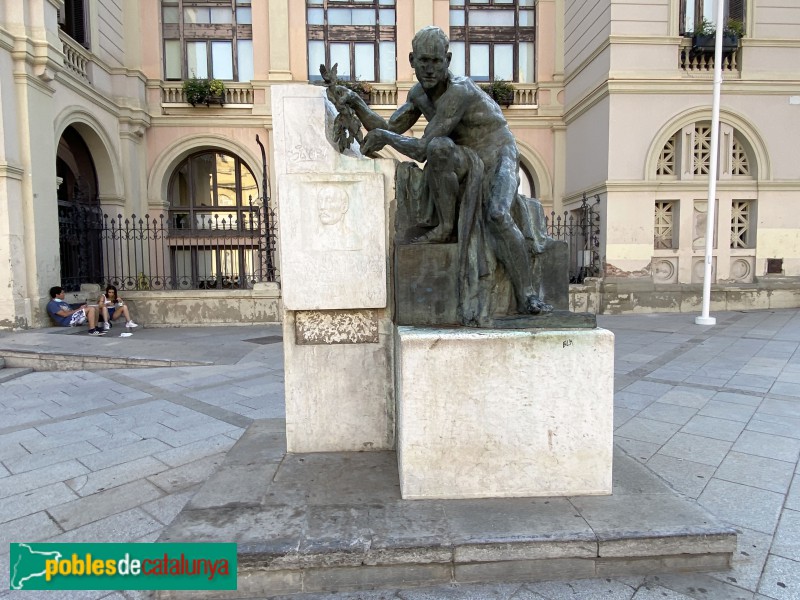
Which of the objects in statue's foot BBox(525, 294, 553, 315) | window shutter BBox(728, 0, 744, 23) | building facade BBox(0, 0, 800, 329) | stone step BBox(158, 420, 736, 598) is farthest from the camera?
window shutter BBox(728, 0, 744, 23)

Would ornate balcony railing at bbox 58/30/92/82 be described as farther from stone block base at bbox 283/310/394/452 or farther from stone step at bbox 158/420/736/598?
stone step at bbox 158/420/736/598

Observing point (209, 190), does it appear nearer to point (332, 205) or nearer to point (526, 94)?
point (526, 94)

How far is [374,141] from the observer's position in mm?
3127

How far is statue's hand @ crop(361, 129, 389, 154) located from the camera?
3.10 m

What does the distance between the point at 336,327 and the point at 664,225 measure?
12.3 meters

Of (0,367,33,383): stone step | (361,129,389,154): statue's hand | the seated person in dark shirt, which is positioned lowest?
(0,367,33,383): stone step

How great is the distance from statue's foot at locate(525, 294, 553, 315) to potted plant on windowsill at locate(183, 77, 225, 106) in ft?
50.6

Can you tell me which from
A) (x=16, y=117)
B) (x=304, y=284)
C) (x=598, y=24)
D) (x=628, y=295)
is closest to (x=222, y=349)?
(x=304, y=284)

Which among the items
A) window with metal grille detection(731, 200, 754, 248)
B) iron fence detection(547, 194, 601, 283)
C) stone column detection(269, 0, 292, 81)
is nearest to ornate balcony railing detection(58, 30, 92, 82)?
stone column detection(269, 0, 292, 81)

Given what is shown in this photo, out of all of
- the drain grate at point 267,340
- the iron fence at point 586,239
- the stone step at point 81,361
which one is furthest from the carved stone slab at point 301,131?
the iron fence at point 586,239

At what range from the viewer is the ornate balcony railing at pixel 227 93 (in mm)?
15508

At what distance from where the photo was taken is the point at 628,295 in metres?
12.4

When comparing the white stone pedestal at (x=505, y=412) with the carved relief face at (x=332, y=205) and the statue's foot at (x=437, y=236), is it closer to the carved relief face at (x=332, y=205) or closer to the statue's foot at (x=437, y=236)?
the statue's foot at (x=437, y=236)

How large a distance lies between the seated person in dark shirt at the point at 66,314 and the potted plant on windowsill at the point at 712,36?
50.9ft
